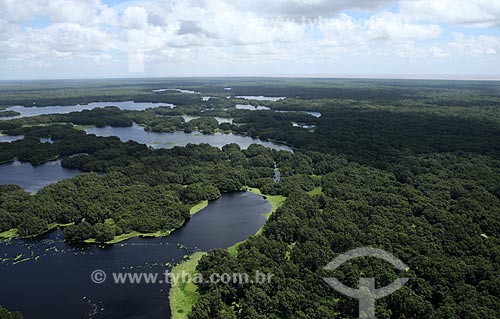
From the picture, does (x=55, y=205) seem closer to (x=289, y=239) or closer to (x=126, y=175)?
(x=126, y=175)

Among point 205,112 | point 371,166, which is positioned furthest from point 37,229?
point 205,112

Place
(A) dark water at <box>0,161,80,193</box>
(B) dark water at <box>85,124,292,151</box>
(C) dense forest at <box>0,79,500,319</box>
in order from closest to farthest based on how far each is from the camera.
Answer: (C) dense forest at <box>0,79,500,319</box> < (A) dark water at <box>0,161,80,193</box> < (B) dark water at <box>85,124,292,151</box>

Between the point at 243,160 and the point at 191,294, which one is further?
the point at 243,160

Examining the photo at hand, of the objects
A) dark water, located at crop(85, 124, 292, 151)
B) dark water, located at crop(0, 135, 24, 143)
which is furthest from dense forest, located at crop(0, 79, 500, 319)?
dark water, located at crop(0, 135, 24, 143)

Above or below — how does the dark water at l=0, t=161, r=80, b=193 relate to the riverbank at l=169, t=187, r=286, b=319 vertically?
above

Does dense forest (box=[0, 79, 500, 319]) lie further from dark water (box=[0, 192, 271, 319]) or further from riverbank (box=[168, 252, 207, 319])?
dark water (box=[0, 192, 271, 319])

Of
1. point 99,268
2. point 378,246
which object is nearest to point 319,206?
point 378,246

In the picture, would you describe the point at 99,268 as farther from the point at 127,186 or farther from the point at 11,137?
the point at 11,137
